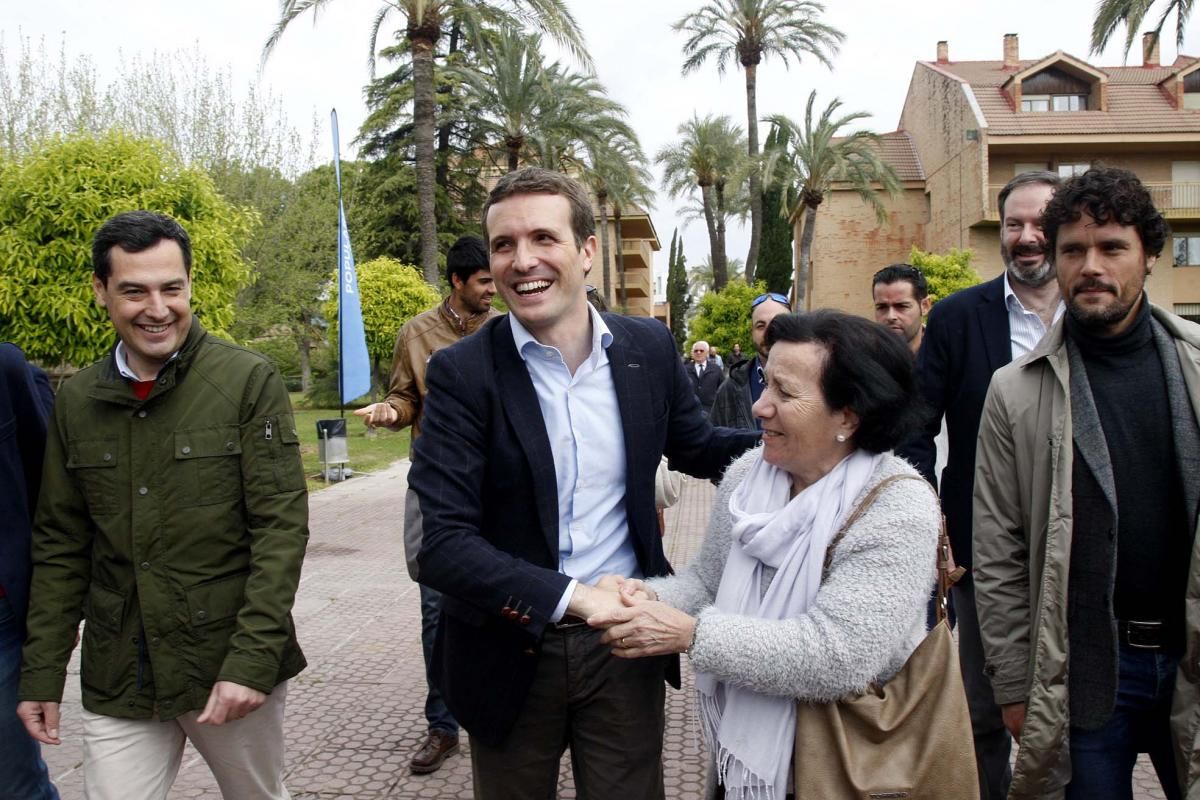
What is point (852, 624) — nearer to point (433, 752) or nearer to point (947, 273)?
point (433, 752)

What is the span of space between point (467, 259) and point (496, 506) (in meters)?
2.30

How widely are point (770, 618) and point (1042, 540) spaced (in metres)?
0.85

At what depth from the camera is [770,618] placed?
203 centimetres

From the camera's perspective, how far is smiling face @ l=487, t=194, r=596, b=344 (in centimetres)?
220

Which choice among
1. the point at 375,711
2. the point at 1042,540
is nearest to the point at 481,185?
the point at 375,711

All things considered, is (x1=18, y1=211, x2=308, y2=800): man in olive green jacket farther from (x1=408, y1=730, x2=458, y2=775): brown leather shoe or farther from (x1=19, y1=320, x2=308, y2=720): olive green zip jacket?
(x1=408, y1=730, x2=458, y2=775): brown leather shoe

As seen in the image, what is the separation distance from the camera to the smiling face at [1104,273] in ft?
7.59

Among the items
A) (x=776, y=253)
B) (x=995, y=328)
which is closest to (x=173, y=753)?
(x=995, y=328)

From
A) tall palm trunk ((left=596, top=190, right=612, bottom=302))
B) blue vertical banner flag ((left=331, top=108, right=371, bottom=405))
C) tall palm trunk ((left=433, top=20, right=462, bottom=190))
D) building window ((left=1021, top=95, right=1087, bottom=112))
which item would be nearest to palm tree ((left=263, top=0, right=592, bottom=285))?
blue vertical banner flag ((left=331, top=108, right=371, bottom=405))

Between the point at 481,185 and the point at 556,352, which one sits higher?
the point at 481,185

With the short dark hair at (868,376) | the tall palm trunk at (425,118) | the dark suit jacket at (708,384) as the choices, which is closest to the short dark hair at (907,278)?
the short dark hair at (868,376)

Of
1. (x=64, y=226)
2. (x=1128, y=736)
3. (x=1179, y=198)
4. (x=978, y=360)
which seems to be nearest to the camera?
(x=1128, y=736)

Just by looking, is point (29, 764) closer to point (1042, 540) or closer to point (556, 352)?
point (556, 352)

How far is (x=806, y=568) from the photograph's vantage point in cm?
201
